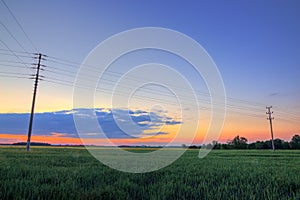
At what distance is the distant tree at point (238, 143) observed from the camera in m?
98.5

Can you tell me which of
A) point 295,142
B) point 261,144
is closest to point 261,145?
point 261,144

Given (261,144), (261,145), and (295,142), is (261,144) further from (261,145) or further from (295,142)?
(295,142)

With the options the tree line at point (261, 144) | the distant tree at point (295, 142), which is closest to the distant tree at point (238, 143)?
the tree line at point (261, 144)

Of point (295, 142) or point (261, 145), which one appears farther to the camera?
point (295, 142)

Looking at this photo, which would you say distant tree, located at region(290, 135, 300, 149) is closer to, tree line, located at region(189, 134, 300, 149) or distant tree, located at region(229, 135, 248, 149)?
tree line, located at region(189, 134, 300, 149)

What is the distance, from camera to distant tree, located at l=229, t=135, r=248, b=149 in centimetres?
9853

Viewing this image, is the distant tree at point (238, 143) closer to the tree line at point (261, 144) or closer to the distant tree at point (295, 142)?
the tree line at point (261, 144)

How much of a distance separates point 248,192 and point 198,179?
6.59 feet

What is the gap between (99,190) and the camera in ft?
17.3

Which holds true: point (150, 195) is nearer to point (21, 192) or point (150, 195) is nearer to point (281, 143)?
point (21, 192)

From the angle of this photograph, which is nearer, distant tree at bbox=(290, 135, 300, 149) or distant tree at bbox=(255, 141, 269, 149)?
distant tree at bbox=(290, 135, 300, 149)

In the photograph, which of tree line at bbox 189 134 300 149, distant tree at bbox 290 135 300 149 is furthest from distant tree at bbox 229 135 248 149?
distant tree at bbox 290 135 300 149

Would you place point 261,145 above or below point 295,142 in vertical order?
below

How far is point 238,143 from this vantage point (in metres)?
104
